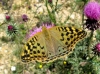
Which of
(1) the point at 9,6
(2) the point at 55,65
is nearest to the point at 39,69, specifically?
(2) the point at 55,65

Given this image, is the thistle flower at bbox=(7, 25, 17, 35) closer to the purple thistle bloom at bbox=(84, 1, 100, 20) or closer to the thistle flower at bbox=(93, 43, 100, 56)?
the purple thistle bloom at bbox=(84, 1, 100, 20)

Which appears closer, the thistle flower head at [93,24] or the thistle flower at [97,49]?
the thistle flower at [97,49]

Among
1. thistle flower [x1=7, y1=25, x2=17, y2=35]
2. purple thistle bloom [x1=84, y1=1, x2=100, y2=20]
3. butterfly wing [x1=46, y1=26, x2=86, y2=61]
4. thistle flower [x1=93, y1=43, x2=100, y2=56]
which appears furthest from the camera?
thistle flower [x1=7, y1=25, x2=17, y2=35]

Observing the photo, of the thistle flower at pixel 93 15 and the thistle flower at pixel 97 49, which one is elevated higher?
the thistle flower at pixel 93 15

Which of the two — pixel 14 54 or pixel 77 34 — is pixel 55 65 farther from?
pixel 77 34

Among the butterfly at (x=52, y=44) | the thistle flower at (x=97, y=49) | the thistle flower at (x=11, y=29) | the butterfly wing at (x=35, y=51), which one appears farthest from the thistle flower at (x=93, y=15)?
the thistle flower at (x=11, y=29)

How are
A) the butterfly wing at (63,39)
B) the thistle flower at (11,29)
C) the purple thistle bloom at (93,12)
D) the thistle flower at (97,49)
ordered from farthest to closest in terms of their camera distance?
the thistle flower at (11,29) < the purple thistle bloom at (93,12) < the thistle flower at (97,49) < the butterfly wing at (63,39)

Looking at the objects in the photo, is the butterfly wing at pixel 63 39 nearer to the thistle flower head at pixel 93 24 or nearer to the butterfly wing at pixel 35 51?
the butterfly wing at pixel 35 51

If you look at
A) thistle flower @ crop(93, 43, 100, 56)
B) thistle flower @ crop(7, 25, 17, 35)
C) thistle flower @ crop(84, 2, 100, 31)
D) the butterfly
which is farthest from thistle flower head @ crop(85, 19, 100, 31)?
thistle flower @ crop(7, 25, 17, 35)

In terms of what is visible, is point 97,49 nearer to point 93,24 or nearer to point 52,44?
point 93,24

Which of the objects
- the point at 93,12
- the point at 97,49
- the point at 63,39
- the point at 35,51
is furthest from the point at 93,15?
the point at 35,51
